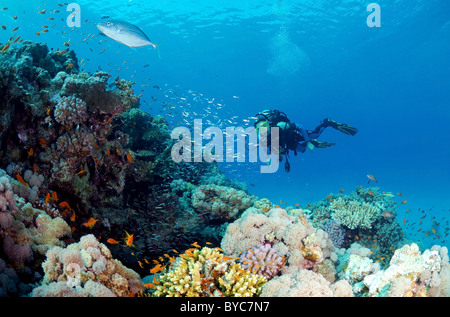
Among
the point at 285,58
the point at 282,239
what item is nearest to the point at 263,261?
the point at 282,239

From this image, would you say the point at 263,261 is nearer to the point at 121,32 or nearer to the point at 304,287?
the point at 304,287

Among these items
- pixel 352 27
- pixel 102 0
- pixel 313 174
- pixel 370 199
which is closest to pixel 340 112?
pixel 313 174

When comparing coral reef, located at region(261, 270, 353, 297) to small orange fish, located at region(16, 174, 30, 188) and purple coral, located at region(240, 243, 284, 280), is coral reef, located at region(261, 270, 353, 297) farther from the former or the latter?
small orange fish, located at region(16, 174, 30, 188)

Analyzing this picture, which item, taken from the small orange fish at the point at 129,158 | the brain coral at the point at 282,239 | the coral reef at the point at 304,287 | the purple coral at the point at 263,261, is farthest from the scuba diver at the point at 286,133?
the coral reef at the point at 304,287

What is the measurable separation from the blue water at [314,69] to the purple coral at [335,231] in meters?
8.12

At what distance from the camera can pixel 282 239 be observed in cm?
482

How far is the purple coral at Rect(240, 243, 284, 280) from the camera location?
400 centimetres

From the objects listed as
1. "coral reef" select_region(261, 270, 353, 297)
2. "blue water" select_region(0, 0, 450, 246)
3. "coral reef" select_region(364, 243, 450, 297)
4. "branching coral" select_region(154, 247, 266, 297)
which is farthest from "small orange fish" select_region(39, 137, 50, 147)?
"coral reef" select_region(364, 243, 450, 297)

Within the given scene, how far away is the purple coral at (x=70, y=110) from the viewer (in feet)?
19.5

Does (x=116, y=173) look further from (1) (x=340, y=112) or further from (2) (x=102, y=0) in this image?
(1) (x=340, y=112)

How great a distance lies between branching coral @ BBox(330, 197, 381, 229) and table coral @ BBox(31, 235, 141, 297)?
7915mm

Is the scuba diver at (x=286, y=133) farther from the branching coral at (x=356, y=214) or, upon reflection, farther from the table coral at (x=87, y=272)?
the table coral at (x=87, y=272)

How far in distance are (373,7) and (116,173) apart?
40131mm

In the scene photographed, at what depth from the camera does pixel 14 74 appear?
220 inches
